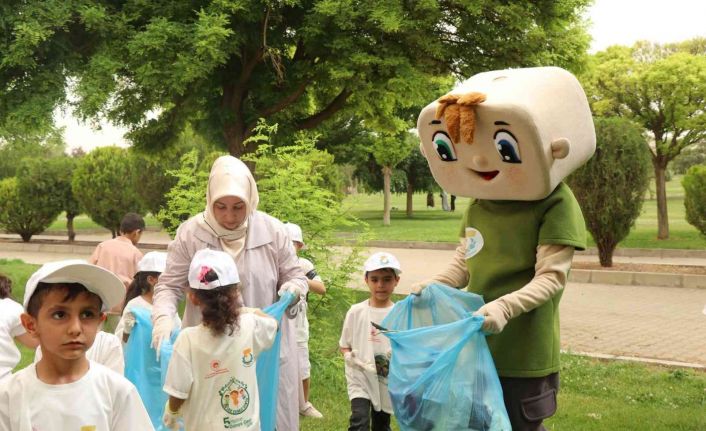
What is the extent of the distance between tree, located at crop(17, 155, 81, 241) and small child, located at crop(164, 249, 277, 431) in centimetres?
2427

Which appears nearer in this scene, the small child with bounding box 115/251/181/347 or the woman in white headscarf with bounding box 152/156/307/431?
the woman in white headscarf with bounding box 152/156/307/431

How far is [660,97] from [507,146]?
19012 millimetres

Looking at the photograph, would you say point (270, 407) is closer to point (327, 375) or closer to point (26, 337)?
point (26, 337)

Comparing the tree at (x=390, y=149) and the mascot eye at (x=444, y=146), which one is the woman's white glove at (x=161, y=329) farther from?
the tree at (x=390, y=149)

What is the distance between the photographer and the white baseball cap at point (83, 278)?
2.33 meters

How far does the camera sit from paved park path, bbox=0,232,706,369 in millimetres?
8492

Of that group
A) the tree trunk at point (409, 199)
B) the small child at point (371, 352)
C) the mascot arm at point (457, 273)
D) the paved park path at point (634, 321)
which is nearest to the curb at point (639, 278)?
the paved park path at point (634, 321)

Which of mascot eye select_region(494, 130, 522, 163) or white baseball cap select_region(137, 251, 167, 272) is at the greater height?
mascot eye select_region(494, 130, 522, 163)

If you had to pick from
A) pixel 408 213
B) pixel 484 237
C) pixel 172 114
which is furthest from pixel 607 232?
pixel 408 213

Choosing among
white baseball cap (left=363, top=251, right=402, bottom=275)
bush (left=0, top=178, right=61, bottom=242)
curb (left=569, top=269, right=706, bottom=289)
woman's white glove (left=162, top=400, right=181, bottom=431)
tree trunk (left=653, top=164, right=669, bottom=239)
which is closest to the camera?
woman's white glove (left=162, top=400, right=181, bottom=431)

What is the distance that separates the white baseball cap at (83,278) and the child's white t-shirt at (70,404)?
234 millimetres

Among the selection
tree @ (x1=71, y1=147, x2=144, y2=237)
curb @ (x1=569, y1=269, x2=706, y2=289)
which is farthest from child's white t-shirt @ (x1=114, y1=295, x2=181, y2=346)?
tree @ (x1=71, y1=147, x2=144, y2=237)

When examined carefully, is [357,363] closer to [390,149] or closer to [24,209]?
[24,209]

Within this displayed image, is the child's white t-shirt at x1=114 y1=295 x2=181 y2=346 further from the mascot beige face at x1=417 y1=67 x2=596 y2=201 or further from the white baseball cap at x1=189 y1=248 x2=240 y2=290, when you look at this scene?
the mascot beige face at x1=417 y1=67 x2=596 y2=201
